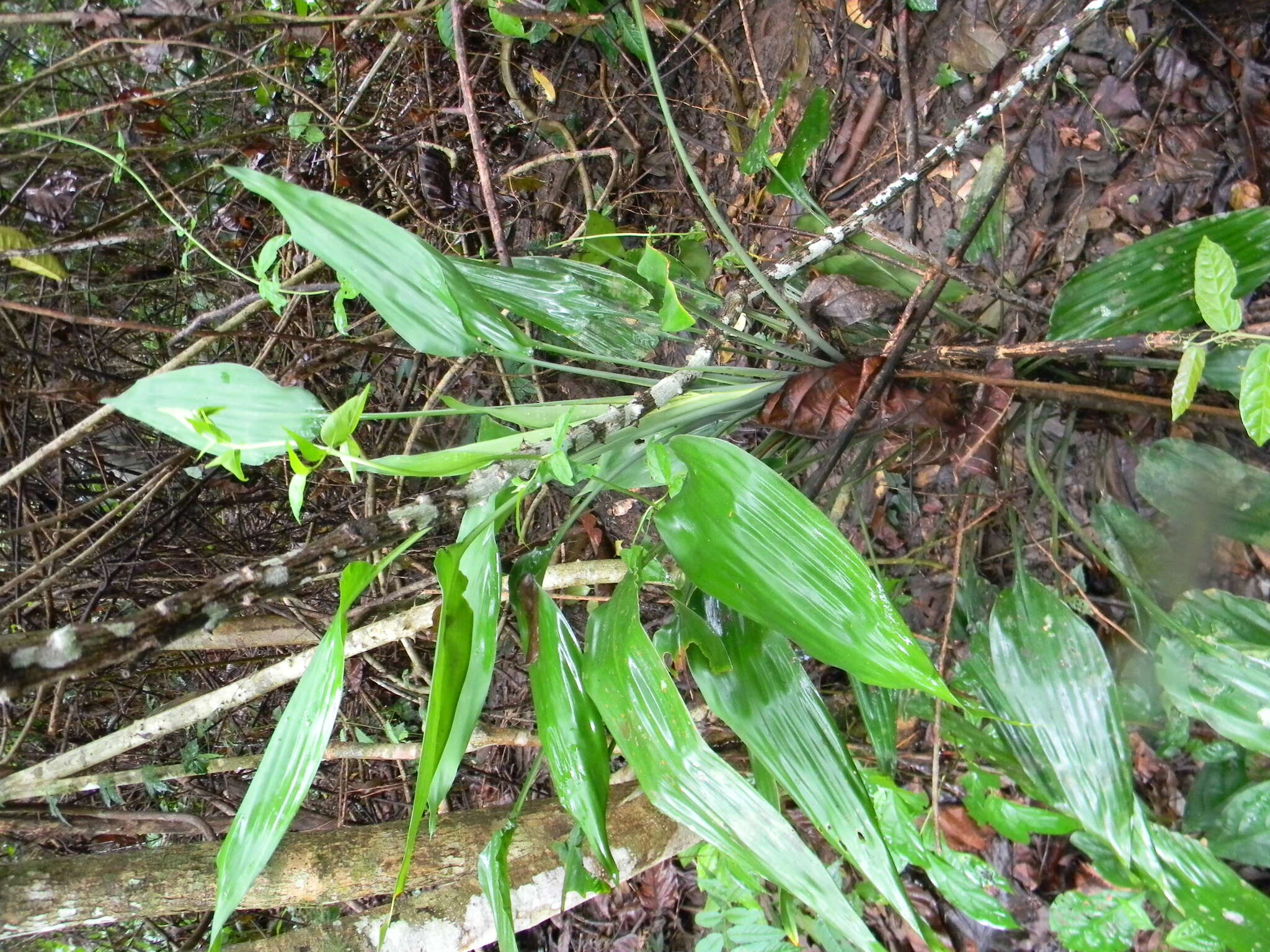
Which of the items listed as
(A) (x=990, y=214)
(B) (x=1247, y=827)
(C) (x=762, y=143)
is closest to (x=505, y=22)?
(C) (x=762, y=143)

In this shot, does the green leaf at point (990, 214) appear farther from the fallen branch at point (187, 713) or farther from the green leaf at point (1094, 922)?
the green leaf at point (1094, 922)

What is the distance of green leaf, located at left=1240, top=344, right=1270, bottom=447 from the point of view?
65 centimetres

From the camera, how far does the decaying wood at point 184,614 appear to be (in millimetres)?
418

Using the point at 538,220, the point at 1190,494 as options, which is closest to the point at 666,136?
the point at 538,220

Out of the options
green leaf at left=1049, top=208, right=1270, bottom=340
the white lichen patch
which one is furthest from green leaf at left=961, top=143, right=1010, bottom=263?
the white lichen patch

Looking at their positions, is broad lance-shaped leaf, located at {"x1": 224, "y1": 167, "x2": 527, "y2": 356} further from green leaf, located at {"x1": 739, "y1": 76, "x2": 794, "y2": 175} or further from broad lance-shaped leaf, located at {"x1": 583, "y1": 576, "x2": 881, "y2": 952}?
green leaf, located at {"x1": 739, "y1": 76, "x2": 794, "y2": 175}

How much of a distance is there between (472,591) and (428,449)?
4.24 feet

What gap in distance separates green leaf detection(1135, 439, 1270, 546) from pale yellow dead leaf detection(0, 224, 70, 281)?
1961 mm

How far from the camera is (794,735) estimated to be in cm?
75

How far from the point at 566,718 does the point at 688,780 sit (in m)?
0.17

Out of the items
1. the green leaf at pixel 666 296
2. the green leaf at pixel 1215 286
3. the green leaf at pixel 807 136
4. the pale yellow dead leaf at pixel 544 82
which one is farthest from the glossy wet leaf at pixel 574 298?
the pale yellow dead leaf at pixel 544 82

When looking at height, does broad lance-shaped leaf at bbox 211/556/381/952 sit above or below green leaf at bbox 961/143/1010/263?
below

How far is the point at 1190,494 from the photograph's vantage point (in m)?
0.97

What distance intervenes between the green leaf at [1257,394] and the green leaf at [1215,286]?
0.04m
